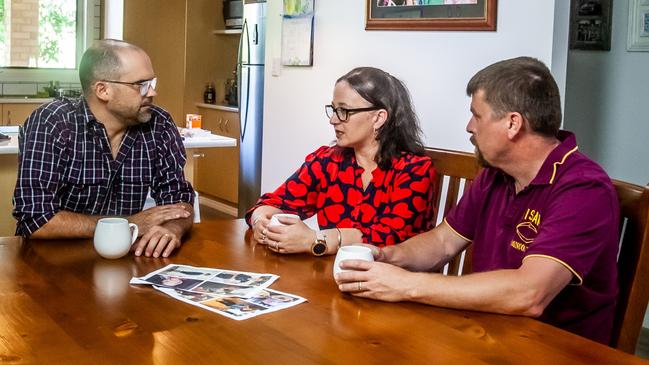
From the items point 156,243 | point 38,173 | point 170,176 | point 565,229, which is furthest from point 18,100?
point 565,229

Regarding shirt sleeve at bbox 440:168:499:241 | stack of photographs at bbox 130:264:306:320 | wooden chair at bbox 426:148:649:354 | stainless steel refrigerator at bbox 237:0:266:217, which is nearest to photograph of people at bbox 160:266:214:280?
stack of photographs at bbox 130:264:306:320

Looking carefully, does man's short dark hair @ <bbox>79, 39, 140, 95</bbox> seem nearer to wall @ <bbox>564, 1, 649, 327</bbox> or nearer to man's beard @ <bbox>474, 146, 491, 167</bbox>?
man's beard @ <bbox>474, 146, 491, 167</bbox>

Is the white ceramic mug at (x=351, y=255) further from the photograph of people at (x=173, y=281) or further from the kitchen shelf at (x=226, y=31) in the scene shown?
the kitchen shelf at (x=226, y=31)

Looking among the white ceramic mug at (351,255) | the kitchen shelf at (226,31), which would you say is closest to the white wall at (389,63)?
the white ceramic mug at (351,255)

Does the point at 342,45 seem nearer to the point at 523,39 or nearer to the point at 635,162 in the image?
the point at 523,39

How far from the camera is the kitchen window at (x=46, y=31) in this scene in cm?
624

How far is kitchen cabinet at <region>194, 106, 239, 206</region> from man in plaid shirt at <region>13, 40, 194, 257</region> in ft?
11.2

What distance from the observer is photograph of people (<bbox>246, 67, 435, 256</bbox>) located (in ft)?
7.23

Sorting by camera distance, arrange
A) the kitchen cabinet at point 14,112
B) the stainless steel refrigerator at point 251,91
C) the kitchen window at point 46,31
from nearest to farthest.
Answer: the stainless steel refrigerator at point 251,91 < the kitchen cabinet at point 14,112 < the kitchen window at point 46,31

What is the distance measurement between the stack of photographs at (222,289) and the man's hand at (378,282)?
10 cm

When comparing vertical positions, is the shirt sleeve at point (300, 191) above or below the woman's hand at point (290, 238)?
above

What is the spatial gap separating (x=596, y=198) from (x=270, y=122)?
276 centimetres

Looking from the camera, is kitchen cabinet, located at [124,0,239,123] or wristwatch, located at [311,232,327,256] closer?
wristwatch, located at [311,232,327,256]

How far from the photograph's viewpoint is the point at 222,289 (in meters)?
1.60
